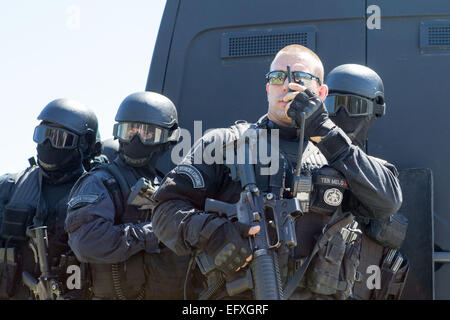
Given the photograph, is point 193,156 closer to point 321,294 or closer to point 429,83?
point 321,294

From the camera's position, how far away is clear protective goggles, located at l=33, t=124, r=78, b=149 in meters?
5.07

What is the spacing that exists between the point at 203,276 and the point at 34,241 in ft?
6.03

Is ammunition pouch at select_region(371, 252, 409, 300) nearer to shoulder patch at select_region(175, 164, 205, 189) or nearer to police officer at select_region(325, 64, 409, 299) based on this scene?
police officer at select_region(325, 64, 409, 299)

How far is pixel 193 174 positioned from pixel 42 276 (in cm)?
187

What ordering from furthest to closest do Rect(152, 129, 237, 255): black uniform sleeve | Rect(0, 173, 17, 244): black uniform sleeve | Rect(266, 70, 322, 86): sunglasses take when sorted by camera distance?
Rect(0, 173, 17, 244): black uniform sleeve
Rect(266, 70, 322, 86): sunglasses
Rect(152, 129, 237, 255): black uniform sleeve

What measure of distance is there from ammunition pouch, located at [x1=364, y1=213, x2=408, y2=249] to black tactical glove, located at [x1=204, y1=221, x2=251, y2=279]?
3.57 feet

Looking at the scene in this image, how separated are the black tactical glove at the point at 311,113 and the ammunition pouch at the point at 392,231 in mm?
785

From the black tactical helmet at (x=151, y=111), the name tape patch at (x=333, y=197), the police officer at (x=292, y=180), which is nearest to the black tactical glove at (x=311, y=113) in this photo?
the police officer at (x=292, y=180)

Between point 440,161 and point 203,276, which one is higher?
point 440,161

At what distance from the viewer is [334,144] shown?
3141 millimetres

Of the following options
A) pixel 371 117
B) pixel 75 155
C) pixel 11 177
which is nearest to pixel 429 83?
pixel 371 117

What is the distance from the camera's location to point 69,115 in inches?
205

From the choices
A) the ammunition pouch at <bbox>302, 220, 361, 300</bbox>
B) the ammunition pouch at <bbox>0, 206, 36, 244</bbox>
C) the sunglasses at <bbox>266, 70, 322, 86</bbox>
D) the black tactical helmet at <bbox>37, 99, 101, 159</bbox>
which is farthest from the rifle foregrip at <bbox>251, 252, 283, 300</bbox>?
the black tactical helmet at <bbox>37, 99, 101, 159</bbox>
